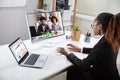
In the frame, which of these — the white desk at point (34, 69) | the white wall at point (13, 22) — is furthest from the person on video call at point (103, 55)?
the white wall at point (13, 22)

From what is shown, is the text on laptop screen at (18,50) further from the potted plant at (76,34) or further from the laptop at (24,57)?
the potted plant at (76,34)

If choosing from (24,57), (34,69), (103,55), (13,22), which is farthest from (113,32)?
(13,22)

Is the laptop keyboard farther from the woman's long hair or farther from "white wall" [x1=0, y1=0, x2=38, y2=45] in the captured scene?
"white wall" [x1=0, y1=0, x2=38, y2=45]

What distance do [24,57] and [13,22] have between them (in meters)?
1.92

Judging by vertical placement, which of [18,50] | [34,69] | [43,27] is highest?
[43,27]

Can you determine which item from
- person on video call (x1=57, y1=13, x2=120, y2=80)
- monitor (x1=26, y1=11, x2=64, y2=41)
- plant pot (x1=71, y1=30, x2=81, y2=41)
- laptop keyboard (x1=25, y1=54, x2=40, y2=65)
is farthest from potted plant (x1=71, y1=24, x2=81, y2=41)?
laptop keyboard (x1=25, y1=54, x2=40, y2=65)

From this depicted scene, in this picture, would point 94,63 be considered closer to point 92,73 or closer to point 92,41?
point 92,73

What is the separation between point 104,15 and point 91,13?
231 cm

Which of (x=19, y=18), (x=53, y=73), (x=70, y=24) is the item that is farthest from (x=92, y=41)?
(x=19, y=18)

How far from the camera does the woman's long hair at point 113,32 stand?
57.2 inches

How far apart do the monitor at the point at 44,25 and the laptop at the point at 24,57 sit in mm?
210

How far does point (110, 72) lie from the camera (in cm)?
160

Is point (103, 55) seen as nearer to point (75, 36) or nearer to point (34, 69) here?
point (34, 69)

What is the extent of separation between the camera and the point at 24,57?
5.43 ft
